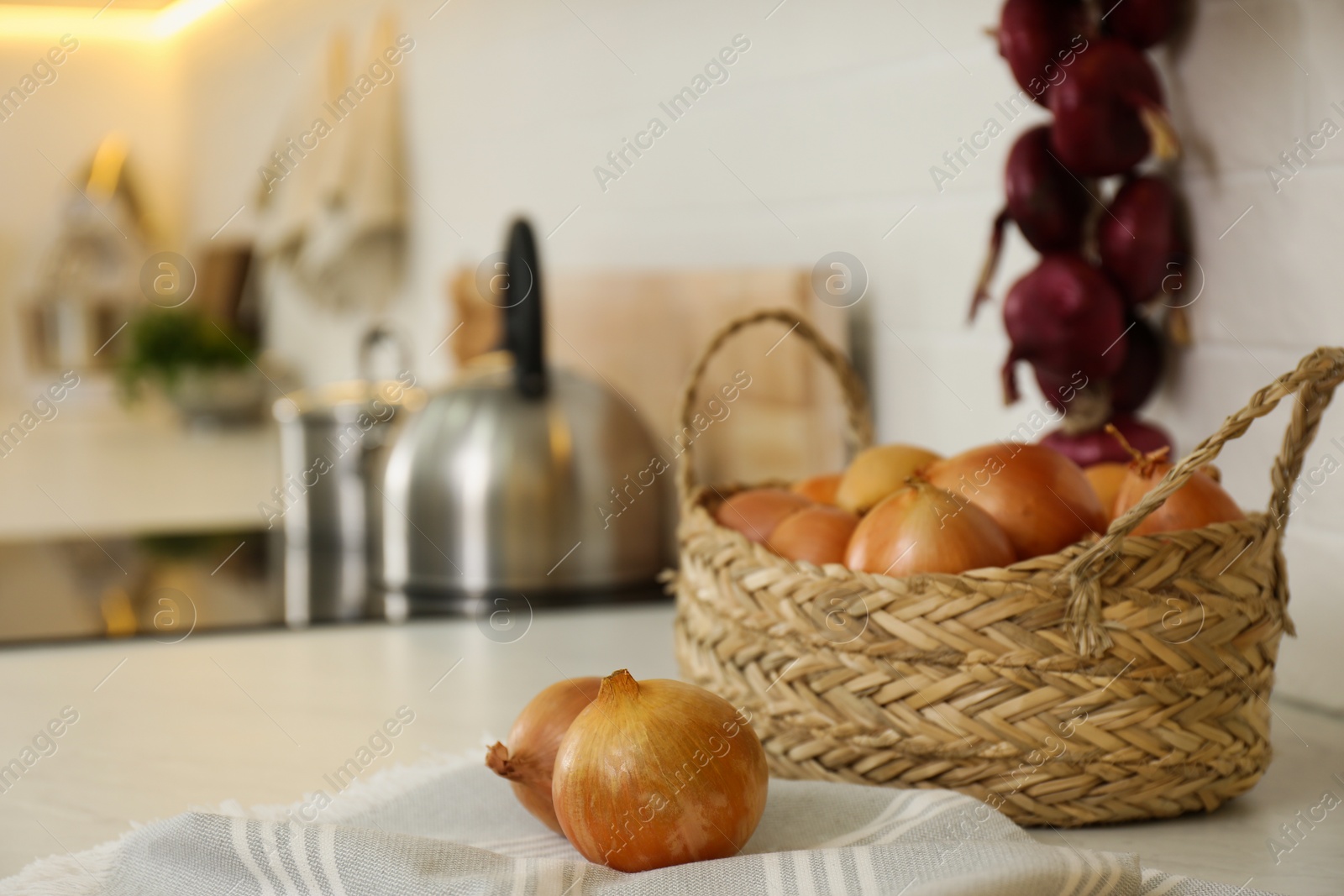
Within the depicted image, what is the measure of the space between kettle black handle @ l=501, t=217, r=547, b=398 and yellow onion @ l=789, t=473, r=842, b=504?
1.43ft

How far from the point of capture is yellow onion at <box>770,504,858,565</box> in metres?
0.63

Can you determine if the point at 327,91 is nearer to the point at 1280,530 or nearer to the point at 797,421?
the point at 797,421

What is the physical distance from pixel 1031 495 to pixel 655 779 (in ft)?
0.73

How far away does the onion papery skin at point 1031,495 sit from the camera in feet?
1.92

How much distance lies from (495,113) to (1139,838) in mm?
1562

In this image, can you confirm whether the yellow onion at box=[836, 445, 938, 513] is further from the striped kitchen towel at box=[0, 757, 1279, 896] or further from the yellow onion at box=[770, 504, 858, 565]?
the striped kitchen towel at box=[0, 757, 1279, 896]

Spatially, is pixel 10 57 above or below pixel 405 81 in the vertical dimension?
above

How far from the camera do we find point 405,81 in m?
2.21

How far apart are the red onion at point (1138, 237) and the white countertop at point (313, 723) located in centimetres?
27

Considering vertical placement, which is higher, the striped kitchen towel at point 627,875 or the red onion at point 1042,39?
the red onion at point 1042,39

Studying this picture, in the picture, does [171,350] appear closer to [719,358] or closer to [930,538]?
[719,358]

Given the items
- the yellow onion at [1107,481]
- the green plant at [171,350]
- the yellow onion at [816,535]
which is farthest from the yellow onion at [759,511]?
the green plant at [171,350]

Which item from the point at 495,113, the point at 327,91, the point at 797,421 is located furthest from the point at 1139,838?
the point at 327,91

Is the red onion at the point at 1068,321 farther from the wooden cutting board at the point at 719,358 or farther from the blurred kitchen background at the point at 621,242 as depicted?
the wooden cutting board at the point at 719,358
